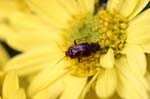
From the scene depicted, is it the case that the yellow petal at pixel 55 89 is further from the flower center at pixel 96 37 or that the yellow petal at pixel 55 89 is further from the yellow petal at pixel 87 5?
the yellow petal at pixel 87 5

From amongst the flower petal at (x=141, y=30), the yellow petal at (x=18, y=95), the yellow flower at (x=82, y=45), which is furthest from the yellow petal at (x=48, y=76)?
the flower petal at (x=141, y=30)

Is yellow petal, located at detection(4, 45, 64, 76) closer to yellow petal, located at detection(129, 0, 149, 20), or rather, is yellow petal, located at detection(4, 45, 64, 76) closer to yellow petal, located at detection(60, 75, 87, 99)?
yellow petal, located at detection(60, 75, 87, 99)

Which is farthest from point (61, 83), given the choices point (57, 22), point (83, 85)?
point (57, 22)

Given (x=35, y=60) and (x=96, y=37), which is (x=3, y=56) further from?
(x=96, y=37)

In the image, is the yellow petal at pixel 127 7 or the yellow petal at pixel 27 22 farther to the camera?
the yellow petal at pixel 27 22

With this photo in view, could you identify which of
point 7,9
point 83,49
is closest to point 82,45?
point 83,49

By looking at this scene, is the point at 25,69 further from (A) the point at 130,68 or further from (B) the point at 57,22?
(A) the point at 130,68

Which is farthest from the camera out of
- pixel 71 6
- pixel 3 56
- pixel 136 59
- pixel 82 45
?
pixel 3 56
